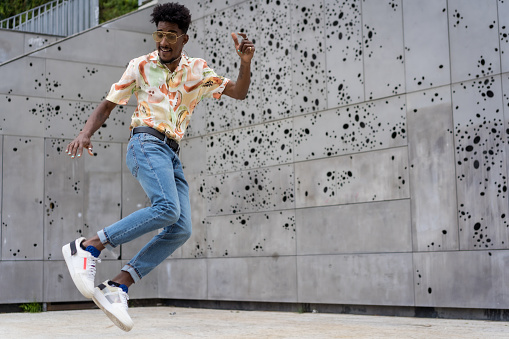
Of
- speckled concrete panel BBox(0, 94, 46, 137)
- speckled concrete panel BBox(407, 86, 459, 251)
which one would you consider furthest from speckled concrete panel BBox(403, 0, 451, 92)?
speckled concrete panel BBox(0, 94, 46, 137)

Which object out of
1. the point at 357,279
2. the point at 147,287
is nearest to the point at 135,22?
the point at 147,287

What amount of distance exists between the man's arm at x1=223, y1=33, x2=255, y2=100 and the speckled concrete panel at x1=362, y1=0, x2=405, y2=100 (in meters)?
3.23

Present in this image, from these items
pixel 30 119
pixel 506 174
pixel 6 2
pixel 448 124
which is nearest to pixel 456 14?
pixel 448 124

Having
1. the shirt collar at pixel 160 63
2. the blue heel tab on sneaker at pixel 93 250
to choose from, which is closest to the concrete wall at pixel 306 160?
the shirt collar at pixel 160 63

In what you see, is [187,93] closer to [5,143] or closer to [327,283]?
[327,283]

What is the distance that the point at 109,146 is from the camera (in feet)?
34.8

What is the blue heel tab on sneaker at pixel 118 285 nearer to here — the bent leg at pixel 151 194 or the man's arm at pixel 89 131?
the bent leg at pixel 151 194

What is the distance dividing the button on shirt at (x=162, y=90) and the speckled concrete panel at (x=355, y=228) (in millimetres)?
3481

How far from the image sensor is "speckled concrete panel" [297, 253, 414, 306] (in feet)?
26.6

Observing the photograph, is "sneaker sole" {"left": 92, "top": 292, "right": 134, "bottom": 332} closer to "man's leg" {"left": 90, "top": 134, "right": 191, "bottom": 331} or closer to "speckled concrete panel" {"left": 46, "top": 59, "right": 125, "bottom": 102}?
"man's leg" {"left": 90, "top": 134, "right": 191, "bottom": 331}

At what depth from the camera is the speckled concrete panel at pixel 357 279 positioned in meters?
8.09

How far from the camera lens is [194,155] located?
1065cm

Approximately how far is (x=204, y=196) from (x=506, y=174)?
4337 millimetres

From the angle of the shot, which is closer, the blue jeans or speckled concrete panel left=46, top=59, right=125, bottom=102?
the blue jeans
